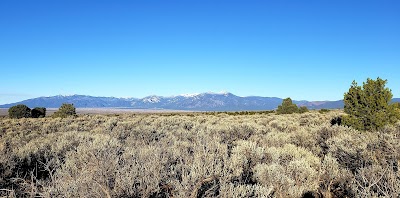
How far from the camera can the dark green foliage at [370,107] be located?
49.5 feet

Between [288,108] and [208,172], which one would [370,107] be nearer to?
[208,172]

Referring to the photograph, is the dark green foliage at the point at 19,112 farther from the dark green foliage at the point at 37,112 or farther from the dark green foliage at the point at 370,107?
the dark green foliage at the point at 370,107

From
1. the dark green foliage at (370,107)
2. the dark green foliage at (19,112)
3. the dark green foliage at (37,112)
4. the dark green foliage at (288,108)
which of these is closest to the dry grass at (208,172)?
the dark green foliage at (370,107)

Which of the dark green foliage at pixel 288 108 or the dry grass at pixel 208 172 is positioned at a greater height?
the dark green foliage at pixel 288 108

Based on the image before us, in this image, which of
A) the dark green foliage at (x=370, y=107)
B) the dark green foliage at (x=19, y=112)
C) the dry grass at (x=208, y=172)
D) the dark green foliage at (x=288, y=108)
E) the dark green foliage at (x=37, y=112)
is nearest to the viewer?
the dry grass at (x=208, y=172)

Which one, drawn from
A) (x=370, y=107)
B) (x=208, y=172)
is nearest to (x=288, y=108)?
(x=370, y=107)

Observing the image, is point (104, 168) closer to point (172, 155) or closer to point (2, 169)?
point (172, 155)

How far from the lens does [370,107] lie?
15570 mm

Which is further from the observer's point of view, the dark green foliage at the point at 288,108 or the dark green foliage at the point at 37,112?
the dark green foliage at the point at 37,112

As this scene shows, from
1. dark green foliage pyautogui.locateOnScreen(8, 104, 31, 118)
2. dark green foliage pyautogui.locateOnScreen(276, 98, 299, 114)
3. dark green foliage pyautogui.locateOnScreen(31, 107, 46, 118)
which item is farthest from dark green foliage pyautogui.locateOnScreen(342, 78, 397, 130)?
dark green foliage pyautogui.locateOnScreen(31, 107, 46, 118)

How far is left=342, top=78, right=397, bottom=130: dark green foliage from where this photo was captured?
49.5 ft

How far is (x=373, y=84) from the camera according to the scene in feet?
52.6

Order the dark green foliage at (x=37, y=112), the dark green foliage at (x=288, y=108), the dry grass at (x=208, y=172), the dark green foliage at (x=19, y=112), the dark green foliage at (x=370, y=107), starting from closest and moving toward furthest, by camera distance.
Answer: the dry grass at (x=208, y=172)
the dark green foliage at (x=370, y=107)
the dark green foliage at (x=19, y=112)
the dark green foliage at (x=288, y=108)
the dark green foliage at (x=37, y=112)

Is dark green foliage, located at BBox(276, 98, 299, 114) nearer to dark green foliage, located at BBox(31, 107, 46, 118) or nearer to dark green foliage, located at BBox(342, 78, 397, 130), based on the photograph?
dark green foliage, located at BBox(342, 78, 397, 130)
